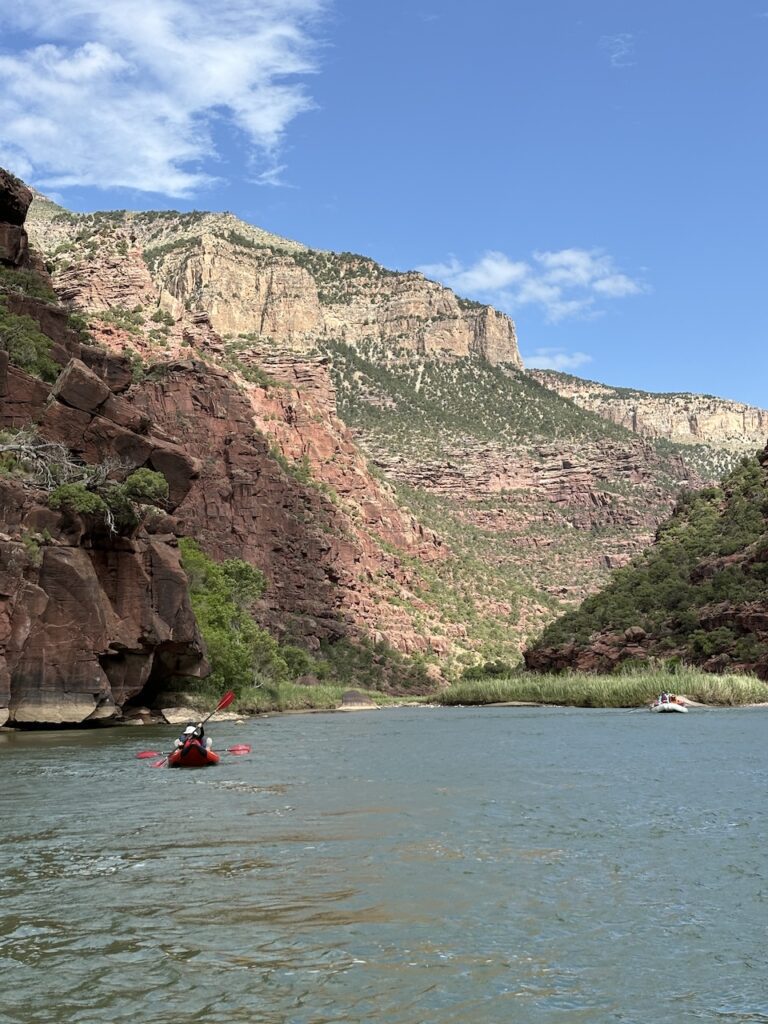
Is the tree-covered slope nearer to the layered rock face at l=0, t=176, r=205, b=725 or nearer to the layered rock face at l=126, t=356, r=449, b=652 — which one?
the layered rock face at l=126, t=356, r=449, b=652

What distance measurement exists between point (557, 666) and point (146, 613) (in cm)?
4715

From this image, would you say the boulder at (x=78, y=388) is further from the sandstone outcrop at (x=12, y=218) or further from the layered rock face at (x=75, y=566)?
the sandstone outcrop at (x=12, y=218)

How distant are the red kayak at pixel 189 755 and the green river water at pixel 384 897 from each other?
5.47 ft

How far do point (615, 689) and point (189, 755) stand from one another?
4365cm

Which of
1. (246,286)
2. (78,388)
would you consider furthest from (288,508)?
(246,286)

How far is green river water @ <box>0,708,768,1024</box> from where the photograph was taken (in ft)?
32.0

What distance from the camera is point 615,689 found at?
68.9 metres

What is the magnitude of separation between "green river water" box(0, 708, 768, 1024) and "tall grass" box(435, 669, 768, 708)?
1433 inches

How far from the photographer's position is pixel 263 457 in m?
109

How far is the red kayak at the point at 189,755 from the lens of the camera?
30531mm

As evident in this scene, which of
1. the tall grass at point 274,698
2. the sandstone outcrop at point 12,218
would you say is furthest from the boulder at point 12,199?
the tall grass at point 274,698

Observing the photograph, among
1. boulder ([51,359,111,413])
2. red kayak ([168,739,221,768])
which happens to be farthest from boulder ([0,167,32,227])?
red kayak ([168,739,221,768])

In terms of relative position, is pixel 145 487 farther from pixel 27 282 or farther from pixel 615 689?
pixel 615 689

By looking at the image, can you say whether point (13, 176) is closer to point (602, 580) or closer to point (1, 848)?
point (1, 848)
